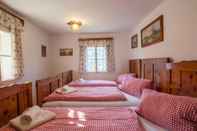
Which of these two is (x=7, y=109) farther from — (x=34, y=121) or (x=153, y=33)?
(x=153, y=33)

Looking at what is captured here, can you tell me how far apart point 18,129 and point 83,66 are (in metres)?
3.75

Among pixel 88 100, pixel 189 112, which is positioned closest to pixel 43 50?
pixel 88 100

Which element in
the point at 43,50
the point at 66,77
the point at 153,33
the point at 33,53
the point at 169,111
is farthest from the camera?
the point at 43,50

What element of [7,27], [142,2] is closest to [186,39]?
[142,2]

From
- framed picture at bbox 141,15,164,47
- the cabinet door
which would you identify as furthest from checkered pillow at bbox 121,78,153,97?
the cabinet door

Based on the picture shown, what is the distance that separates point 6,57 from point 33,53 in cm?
103

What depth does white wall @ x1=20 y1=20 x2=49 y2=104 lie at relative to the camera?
340 cm

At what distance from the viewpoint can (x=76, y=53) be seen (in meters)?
5.14

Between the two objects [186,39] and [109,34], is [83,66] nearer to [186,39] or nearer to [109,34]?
[109,34]

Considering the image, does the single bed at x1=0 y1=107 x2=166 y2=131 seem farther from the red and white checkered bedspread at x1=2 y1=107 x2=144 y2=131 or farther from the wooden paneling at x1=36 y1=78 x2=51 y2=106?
the wooden paneling at x1=36 y1=78 x2=51 y2=106

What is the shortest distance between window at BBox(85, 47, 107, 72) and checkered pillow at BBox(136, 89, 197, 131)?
11.1 ft

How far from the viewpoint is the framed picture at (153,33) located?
8.43 ft

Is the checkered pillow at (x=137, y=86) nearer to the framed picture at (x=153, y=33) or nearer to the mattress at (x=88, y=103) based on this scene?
the mattress at (x=88, y=103)

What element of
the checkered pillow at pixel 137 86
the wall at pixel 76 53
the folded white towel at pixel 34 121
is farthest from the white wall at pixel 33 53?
the checkered pillow at pixel 137 86
